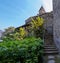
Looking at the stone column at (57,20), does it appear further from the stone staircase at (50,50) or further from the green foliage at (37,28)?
the green foliage at (37,28)

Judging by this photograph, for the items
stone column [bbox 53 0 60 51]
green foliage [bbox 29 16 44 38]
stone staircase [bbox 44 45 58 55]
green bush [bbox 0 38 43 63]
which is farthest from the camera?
green foliage [bbox 29 16 44 38]

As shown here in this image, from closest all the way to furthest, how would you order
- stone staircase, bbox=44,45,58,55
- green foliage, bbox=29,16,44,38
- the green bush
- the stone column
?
1. the green bush
2. stone staircase, bbox=44,45,58,55
3. the stone column
4. green foliage, bbox=29,16,44,38

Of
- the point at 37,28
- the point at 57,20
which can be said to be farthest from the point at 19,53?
the point at 37,28

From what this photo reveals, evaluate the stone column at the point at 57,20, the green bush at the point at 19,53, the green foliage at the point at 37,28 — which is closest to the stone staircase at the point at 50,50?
the stone column at the point at 57,20

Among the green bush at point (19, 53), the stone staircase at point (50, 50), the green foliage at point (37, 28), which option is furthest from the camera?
the green foliage at point (37, 28)

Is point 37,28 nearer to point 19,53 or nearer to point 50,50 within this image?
point 50,50

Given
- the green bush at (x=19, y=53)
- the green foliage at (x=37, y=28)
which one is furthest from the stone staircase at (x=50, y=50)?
the green foliage at (x=37, y=28)

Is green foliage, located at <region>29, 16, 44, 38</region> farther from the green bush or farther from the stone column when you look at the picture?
the green bush

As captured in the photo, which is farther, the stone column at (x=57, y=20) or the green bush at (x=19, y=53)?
the stone column at (x=57, y=20)

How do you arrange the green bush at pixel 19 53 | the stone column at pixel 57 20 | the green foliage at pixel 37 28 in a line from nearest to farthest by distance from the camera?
the green bush at pixel 19 53
the stone column at pixel 57 20
the green foliage at pixel 37 28

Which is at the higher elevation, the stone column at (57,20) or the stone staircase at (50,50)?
the stone column at (57,20)

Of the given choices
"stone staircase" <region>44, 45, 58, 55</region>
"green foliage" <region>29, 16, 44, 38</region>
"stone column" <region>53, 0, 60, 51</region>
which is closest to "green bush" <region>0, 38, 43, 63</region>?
"stone staircase" <region>44, 45, 58, 55</region>

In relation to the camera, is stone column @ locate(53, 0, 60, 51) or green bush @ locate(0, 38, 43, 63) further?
stone column @ locate(53, 0, 60, 51)

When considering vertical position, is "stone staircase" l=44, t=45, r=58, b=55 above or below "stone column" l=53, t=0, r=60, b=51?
below
